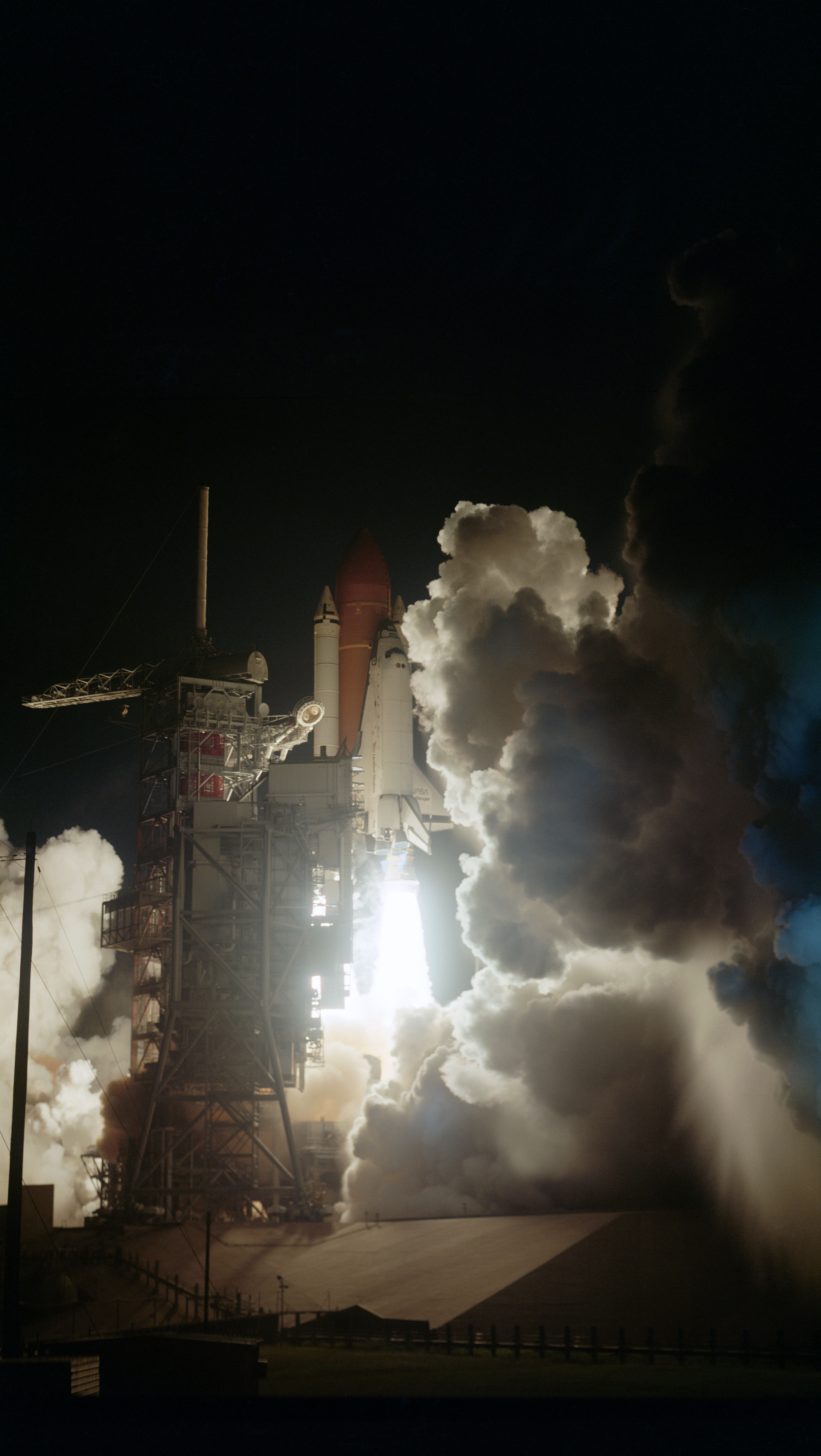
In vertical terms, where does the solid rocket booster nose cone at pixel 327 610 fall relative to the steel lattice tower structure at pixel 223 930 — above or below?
above

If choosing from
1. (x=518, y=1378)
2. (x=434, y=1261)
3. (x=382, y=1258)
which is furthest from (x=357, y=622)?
(x=518, y=1378)

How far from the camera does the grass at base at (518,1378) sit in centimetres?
3622

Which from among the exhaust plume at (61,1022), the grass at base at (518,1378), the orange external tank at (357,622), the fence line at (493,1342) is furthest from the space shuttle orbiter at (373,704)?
the grass at base at (518,1378)

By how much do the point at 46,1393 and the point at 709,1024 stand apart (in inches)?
1238

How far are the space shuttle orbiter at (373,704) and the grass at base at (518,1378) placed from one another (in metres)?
47.6

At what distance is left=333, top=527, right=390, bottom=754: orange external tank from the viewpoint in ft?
316

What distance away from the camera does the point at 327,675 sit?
94750 millimetres

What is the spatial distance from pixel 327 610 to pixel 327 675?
4.27 m

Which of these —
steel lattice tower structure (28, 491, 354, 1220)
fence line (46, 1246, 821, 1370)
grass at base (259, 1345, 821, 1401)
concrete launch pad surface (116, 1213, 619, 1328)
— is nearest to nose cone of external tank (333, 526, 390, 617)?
steel lattice tower structure (28, 491, 354, 1220)

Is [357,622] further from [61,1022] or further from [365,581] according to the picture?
[61,1022]

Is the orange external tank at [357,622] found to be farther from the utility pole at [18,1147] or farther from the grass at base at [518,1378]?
the grass at base at [518,1378]

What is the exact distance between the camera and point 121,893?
8769 cm

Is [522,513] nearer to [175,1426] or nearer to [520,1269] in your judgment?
[520,1269]

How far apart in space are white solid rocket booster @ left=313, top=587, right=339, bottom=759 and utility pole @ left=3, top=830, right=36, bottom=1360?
48.4 m
